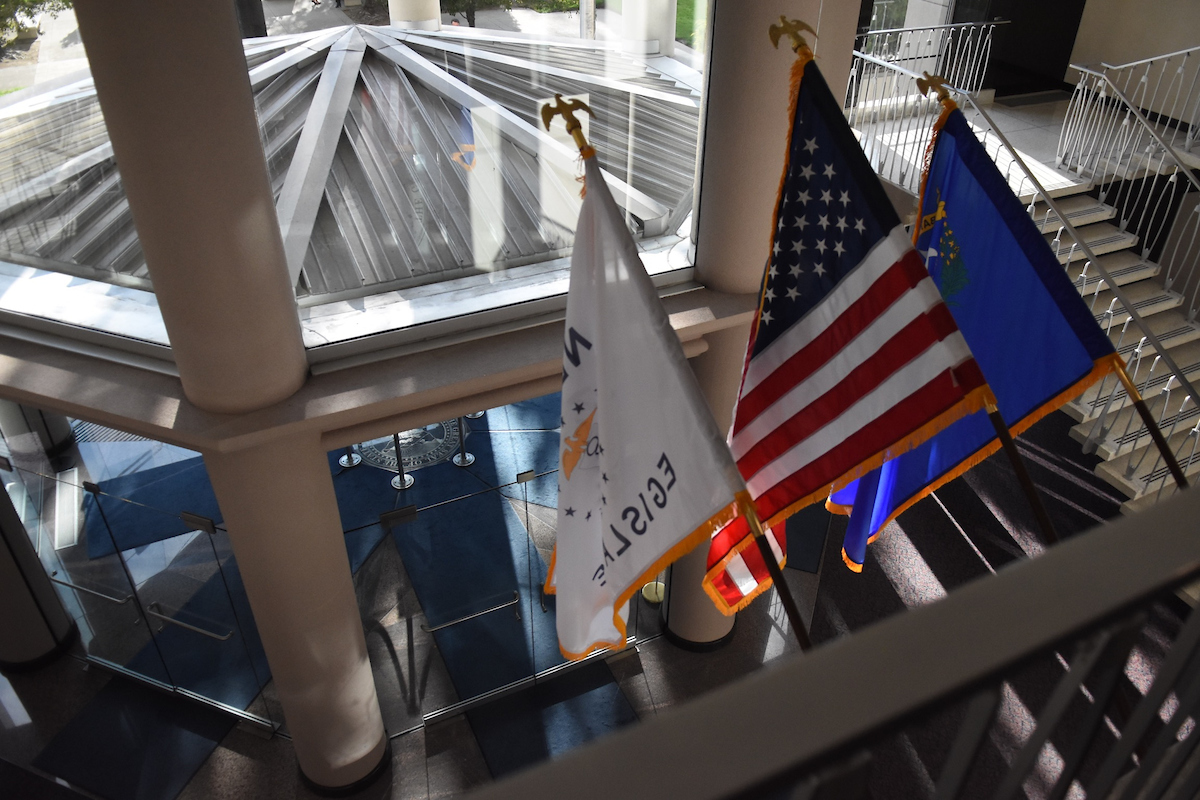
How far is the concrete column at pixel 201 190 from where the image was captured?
3.96m

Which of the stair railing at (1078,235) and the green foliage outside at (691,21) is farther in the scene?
the stair railing at (1078,235)

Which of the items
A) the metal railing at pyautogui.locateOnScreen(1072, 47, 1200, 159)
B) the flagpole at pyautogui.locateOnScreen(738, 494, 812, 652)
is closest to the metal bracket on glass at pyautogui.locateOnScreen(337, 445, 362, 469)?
the flagpole at pyautogui.locateOnScreen(738, 494, 812, 652)

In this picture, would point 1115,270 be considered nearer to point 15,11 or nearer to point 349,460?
point 349,460

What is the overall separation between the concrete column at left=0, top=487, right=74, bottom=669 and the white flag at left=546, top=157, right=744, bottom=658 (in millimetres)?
6124

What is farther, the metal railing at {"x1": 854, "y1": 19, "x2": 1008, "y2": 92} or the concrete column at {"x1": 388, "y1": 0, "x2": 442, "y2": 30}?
the metal railing at {"x1": 854, "y1": 19, "x2": 1008, "y2": 92}

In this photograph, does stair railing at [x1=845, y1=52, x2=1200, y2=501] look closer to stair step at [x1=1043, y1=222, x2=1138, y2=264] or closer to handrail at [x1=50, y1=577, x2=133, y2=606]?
stair step at [x1=1043, y1=222, x2=1138, y2=264]

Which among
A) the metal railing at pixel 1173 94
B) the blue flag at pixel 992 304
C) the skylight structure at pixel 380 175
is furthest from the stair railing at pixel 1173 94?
the blue flag at pixel 992 304

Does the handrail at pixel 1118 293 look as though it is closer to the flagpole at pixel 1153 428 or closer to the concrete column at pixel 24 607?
the flagpole at pixel 1153 428

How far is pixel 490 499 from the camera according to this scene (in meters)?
7.80

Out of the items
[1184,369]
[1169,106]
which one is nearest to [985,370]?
[1184,369]

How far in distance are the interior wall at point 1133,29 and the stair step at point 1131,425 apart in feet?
19.5

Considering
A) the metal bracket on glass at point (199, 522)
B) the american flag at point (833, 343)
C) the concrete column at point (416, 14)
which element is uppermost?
the concrete column at point (416, 14)

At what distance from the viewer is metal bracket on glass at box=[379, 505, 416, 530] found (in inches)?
273

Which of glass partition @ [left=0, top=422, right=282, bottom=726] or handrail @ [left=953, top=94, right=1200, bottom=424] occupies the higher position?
handrail @ [left=953, top=94, right=1200, bottom=424]
